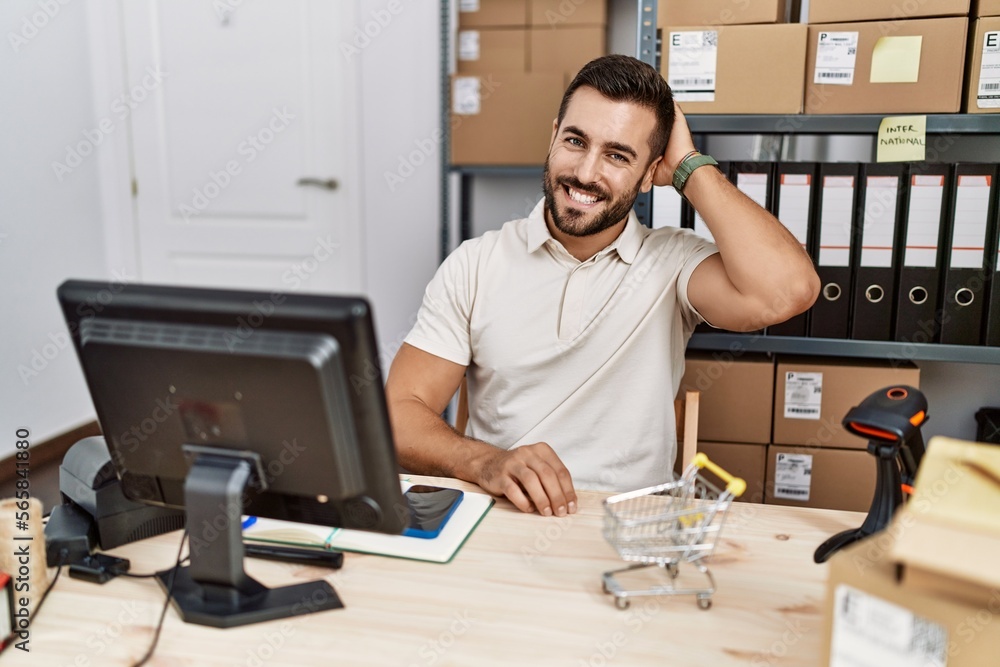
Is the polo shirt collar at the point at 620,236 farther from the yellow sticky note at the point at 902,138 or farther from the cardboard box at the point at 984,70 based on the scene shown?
the cardboard box at the point at 984,70

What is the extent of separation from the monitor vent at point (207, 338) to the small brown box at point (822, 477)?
1.41 meters

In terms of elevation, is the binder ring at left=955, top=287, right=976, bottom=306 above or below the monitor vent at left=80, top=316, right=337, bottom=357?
below

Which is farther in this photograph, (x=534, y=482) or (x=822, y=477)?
(x=822, y=477)

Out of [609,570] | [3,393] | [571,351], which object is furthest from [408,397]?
[3,393]

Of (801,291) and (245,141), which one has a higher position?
(245,141)

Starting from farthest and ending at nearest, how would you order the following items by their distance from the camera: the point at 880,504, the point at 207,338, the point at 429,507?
the point at 429,507 → the point at 880,504 → the point at 207,338

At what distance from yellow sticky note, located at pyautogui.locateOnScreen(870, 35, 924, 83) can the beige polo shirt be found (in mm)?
562

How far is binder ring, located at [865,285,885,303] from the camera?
1819 millimetres

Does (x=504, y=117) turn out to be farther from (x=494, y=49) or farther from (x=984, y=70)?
(x=984, y=70)

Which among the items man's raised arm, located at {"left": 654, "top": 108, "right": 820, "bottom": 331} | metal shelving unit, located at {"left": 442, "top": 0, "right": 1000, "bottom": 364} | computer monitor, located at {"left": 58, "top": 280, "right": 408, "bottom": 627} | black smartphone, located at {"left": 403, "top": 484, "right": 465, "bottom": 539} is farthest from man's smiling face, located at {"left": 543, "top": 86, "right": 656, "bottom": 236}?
computer monitor, located at {"left": 58, "top": 280, "right": 408, "bottom": 627}

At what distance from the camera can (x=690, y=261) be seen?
1.57 metres

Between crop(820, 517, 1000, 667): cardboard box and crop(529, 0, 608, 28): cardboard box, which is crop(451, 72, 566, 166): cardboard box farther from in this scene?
crop(820, 517, 1000, 667): cardboard box

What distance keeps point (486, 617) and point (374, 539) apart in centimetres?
24

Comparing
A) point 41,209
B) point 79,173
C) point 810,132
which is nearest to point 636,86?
point 810,132
